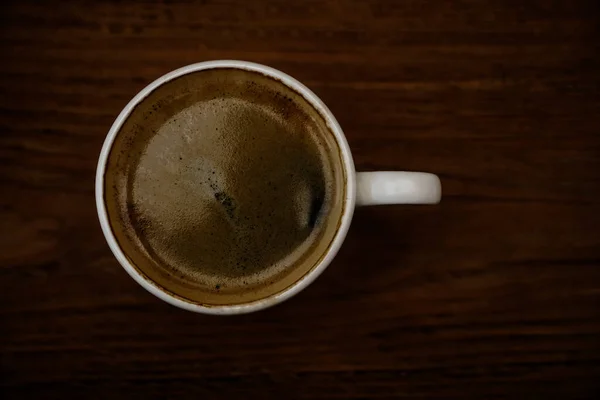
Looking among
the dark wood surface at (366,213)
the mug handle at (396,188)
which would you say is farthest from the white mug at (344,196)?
the dark wood surface at (366,213)

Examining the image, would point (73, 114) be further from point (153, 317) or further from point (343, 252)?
point (343, 252)

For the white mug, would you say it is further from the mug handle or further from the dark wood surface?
the dark wood surface

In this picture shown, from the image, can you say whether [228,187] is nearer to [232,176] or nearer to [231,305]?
[232,176]

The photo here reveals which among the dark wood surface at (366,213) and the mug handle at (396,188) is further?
the dark wood surface at (366,213)

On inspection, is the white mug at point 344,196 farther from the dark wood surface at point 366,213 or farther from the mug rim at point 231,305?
the dark wood surface at point 366,213

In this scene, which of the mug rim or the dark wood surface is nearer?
the mug rim

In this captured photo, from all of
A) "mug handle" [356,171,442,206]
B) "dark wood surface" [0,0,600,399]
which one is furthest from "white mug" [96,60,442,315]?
"dark wood surface" [0,0,600,399]

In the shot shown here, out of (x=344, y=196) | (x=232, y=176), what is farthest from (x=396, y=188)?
(x=232, y=176)
